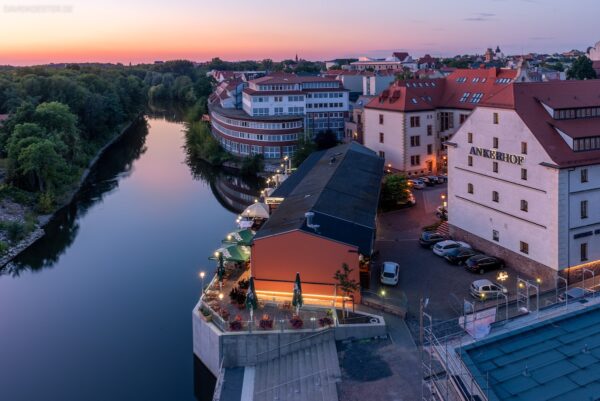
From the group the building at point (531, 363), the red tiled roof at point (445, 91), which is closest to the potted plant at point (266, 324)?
the building at point (531, 363)

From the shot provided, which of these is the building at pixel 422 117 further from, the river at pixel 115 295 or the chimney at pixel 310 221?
the chimney at pixel 310 221

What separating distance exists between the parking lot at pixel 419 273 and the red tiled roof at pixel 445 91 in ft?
37.5

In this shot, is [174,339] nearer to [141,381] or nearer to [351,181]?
[141,381]

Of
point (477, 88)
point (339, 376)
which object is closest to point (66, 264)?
point (339, 376)

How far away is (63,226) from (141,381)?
19395 mm

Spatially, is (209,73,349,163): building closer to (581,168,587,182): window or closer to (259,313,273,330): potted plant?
(581,168,587,182): window

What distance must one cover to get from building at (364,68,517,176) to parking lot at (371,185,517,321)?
9623 millimetres

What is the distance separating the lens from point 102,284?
79.3 feet

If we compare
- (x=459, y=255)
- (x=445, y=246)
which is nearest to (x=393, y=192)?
(x=445, y=246)

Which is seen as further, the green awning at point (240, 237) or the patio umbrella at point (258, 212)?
the patio umbrella at point (258, 212)

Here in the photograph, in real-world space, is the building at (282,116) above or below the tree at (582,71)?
below

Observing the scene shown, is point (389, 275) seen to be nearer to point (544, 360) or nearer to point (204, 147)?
point (544, 360)

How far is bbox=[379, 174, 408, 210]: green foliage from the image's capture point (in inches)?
1162

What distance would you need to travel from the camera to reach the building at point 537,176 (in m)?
18.4
